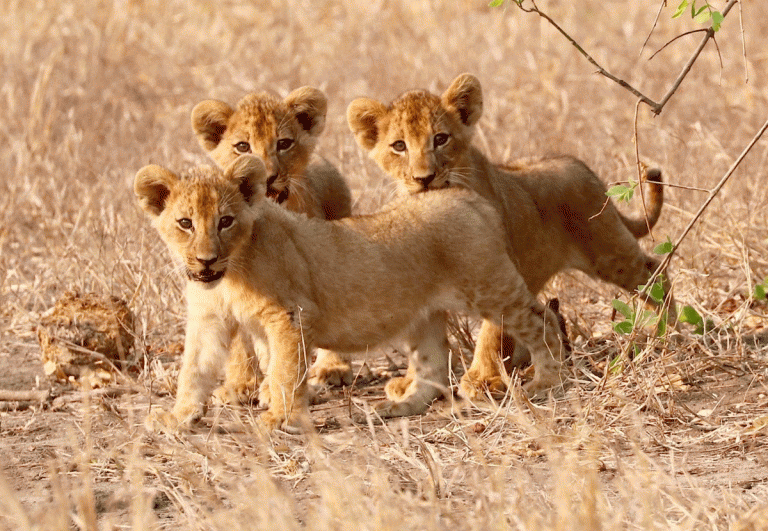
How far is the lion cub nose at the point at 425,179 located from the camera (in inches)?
237

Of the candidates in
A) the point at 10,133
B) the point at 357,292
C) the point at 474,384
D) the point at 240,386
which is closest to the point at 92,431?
the point at 240,386

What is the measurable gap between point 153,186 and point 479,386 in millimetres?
1647

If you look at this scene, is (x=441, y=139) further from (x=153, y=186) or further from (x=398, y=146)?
(x=153, y=186)

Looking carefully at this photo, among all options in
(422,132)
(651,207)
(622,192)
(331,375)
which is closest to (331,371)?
(331,375)

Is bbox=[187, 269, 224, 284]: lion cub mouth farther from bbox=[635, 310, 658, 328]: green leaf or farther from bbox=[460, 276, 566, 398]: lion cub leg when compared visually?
bbox=[635, 310, 658, 328]: green leaf

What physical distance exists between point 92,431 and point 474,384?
5.26ft

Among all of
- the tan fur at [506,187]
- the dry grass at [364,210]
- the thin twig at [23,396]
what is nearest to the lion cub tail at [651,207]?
the tan fur at [506,187]

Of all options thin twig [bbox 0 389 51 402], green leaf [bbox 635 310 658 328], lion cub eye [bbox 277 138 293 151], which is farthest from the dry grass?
lion cub eye [bbox 277 138 293 151]

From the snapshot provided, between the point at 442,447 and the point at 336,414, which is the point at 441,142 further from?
the point at 442,447

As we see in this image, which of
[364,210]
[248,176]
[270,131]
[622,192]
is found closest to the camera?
[622,192]

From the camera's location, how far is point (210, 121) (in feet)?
20.9

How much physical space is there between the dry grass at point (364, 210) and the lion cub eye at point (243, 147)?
0.84 m

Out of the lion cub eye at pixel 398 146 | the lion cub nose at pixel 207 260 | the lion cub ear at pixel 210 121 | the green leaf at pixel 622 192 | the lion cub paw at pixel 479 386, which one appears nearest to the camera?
the green leaf at pixel 622 192

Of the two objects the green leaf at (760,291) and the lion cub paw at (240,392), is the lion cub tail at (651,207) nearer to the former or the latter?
the green leaf at (760,291)
